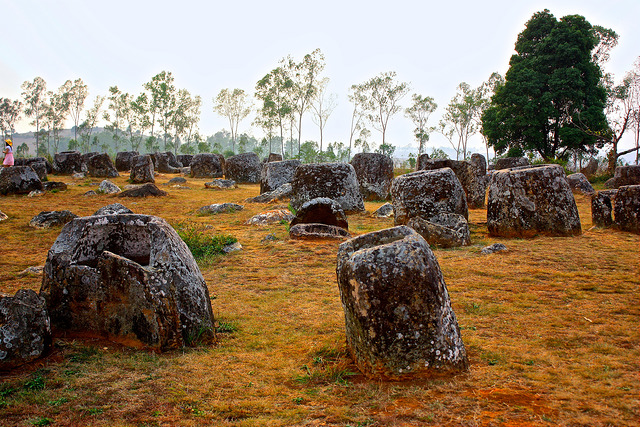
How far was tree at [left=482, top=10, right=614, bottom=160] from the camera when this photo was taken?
2691 cm

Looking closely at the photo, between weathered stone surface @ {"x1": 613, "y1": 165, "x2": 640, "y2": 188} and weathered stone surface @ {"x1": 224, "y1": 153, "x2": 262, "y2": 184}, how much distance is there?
16370 mm

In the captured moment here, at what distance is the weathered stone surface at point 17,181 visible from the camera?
14727mm

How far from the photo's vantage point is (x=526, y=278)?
5891 millimetres

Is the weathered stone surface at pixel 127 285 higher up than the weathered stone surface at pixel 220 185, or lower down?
lower down

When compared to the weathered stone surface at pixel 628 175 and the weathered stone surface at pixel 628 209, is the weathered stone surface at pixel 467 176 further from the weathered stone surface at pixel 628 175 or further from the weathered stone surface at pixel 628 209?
the weathered stone surface at pixel 628 175

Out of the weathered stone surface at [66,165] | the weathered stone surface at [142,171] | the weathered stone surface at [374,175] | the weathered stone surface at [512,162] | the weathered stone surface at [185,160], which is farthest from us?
the weathered stone surface at [185,160]

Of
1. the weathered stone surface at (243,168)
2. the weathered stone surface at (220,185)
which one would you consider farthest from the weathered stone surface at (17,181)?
the weathered stone surface at (243,168)

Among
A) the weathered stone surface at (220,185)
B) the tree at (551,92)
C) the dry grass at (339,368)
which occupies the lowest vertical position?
the dry grass at (339,368)

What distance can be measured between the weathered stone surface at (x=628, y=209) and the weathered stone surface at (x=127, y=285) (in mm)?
8292

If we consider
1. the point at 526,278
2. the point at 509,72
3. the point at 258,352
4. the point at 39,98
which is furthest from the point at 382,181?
the point at 39,98

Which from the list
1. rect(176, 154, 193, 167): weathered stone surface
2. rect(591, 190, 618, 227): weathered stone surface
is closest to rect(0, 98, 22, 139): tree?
rect(176, 154, 193, 167): weathered stone surface

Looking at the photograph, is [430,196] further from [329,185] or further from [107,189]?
[107,189]

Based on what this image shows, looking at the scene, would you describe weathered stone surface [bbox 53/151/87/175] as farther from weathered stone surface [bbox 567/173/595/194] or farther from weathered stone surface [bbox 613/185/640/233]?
weathered stone surface [bbox 613/185/640/233]

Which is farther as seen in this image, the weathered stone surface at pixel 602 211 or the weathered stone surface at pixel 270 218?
the weathered stone surface at pixel 270 218
